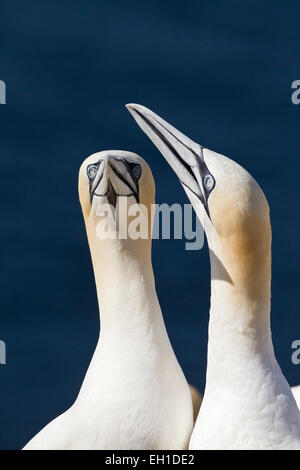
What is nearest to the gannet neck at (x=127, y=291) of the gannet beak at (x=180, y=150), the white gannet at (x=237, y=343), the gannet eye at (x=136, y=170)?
the gannet eye at (x=136, y=170)

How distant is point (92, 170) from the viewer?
830cm

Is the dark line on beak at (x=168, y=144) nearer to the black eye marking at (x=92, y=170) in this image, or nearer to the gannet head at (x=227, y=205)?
the gannet head at (x=227, y=205)

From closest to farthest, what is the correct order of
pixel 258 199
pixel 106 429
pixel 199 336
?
pixel 258 199
pixel 106 429
pixel 199 336

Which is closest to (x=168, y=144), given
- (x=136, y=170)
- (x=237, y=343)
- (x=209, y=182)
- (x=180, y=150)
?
(x=180, y=150)

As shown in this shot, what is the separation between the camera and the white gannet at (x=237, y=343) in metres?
7.57

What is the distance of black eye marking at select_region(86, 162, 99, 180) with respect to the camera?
8273mm

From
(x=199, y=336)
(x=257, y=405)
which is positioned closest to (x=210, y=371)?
(x=257, y=405)

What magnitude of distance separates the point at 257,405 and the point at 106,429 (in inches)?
37.2

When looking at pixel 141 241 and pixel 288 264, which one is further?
pixel 288 264

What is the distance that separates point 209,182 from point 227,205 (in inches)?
7.4

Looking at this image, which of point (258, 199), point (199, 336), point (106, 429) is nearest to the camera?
point (258, 199)

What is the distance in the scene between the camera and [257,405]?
7621 mm
